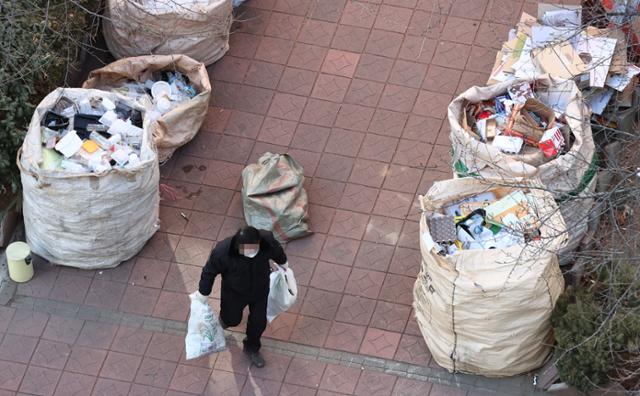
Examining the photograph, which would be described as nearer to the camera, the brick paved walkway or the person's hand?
the person's hand

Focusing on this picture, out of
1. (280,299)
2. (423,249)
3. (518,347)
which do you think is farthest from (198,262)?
(518,347)

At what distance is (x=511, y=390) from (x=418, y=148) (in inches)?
85.5

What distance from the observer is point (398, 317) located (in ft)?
30.7

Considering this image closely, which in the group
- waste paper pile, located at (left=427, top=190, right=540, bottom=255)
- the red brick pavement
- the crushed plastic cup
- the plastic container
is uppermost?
waste paper pile, located at (left=427, top=190, right=540, bottom=255)

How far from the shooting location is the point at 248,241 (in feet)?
26.9

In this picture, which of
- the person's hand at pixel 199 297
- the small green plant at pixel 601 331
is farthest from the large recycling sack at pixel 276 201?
the small green plant at pixel 601 331

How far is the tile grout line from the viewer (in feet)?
29.8

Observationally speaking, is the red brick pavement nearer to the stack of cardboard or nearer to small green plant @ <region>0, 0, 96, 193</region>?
small green plant @ <region>0, 0, 96, 193</region>

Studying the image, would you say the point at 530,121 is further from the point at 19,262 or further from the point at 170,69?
the point at 19,262

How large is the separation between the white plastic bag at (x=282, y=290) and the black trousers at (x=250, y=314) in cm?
12

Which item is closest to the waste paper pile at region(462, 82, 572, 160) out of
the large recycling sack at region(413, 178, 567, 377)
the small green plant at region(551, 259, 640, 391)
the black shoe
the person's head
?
the large recycling sack at region(413, 178, 567, 377)

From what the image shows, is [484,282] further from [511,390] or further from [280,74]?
[280,74]

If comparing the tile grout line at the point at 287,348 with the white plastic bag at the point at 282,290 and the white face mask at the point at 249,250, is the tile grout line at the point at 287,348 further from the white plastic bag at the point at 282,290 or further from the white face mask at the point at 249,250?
the white face mask at the point at 249,250

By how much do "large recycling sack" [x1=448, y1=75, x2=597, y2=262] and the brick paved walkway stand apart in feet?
2.58
